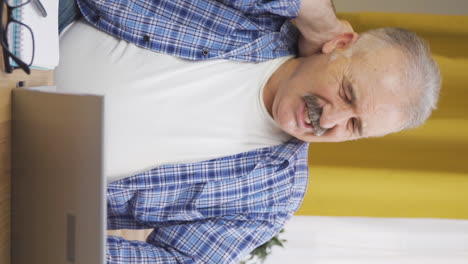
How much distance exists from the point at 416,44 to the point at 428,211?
47.8 inches

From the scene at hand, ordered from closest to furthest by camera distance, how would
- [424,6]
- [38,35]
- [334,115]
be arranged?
[38,35]
[334,115]
[424,6]

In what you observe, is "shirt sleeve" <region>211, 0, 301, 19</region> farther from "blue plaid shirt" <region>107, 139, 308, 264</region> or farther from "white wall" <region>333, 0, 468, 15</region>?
"white wall" <region>333, 0, 468, 15</region>

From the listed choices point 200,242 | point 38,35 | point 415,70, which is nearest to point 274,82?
point 415,70

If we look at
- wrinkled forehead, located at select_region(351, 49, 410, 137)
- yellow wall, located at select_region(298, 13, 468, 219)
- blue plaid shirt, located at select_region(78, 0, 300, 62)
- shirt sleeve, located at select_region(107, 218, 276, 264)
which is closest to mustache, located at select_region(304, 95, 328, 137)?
wrinkled forehead, located at select_region(351, 49, 410, 137)

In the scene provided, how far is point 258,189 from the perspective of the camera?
5.09 feet

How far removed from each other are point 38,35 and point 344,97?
0.84 metres

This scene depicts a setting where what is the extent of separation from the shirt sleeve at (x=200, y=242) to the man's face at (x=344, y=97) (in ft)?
1.16

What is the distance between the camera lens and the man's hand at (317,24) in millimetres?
1471

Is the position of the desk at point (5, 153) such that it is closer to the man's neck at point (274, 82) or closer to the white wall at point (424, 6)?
the man's neck at point (274, 82)

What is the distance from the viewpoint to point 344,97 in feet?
4.65

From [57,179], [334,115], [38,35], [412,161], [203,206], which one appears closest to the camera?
[57,179]

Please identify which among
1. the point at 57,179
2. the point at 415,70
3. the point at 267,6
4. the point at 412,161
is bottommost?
the point at 412,161

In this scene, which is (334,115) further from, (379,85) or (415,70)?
(415,70)

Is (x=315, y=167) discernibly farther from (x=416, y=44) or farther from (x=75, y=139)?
(x=75, y=139)
